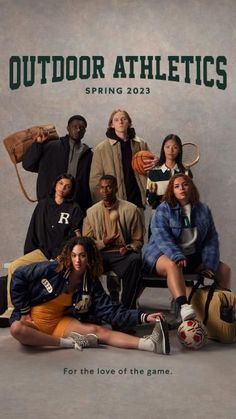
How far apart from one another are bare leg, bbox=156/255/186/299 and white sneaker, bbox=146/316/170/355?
0.30m

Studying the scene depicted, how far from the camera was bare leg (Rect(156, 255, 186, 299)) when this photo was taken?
411 centimetres

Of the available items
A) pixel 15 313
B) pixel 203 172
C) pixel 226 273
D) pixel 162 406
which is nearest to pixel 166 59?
pixel 203 172

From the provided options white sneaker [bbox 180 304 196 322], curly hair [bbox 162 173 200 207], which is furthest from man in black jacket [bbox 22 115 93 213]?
white sneaker [bbox 180 304 196 322]

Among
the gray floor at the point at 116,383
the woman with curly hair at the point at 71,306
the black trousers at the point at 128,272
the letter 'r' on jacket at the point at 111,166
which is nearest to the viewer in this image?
the gray floor at the point at 116,383

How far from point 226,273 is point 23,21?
9.11 ft

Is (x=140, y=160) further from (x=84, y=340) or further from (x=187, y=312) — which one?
(x=84, y=340)

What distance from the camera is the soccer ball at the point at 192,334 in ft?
12.9

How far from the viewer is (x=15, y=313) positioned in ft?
13.0

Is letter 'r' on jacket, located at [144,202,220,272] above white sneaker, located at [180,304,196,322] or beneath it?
above

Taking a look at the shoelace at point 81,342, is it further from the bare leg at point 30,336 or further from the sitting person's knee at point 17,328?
the sitting person's knee at point 17,328

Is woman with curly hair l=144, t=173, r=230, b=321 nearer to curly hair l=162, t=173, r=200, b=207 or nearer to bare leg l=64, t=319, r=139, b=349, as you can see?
curly hair l=162, t=173, r=200, b=207

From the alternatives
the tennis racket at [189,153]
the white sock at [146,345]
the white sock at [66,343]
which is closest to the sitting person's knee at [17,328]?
the white sock at [66,343]

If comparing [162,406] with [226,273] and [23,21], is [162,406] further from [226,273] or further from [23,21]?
[23,21]

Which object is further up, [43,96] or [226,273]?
[43,96]
